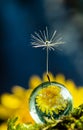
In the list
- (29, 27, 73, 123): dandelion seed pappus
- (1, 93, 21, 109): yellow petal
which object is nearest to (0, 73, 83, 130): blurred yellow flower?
(1, 93, 21, 109): yellow petal

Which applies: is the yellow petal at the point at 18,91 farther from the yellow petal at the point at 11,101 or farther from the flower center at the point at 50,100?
the flower center at the point at 50,100

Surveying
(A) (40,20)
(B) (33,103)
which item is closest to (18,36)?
(A) (40,20)

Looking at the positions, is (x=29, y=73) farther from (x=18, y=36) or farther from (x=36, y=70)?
(x=18, y=36)

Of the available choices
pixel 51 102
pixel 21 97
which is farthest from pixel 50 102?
pixel 21 97

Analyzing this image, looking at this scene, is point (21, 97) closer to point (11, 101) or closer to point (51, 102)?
point (11, 101)

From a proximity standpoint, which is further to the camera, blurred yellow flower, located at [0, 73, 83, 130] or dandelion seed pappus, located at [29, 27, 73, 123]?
blurred yellow flower, located at [0, 73, 83, 130]

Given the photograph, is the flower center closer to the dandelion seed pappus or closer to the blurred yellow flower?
the dandelion seed pappus
